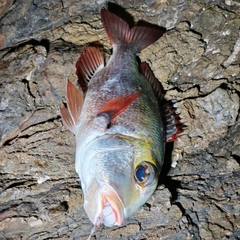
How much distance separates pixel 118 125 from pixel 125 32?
3.83ft

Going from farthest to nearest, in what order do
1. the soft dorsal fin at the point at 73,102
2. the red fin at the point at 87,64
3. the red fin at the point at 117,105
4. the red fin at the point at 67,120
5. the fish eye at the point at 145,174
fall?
the red fin at the point at 87,64, the red fin at the point at 67,120, the soft dorsal fin at the point at 73,102, the red fin at the point at 117,105, the fish eye at the point at 145,174

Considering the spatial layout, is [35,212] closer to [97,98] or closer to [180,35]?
[97,98]

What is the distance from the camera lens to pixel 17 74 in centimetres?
332

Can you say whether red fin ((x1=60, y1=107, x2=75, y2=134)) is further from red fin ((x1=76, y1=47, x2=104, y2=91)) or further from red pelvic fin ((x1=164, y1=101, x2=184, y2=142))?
red pelvic fin ((x1=164, y1=101, x2=184, y2=142))

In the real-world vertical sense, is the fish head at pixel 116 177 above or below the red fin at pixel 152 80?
below

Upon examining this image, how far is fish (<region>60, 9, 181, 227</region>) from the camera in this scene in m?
2.37

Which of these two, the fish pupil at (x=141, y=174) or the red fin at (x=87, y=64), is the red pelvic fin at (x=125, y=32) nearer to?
the red fin at (x=87, y=64)

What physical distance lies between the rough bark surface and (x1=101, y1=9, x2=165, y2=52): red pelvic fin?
0.77 ft

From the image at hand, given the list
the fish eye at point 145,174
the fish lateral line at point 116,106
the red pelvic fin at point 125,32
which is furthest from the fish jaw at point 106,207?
the red pelvic fin at point 125,32

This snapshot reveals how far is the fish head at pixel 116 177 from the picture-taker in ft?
7.54

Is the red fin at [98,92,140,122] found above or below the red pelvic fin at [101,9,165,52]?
below

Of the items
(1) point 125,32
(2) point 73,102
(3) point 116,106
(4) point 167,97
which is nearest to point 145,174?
(3) point 116,106

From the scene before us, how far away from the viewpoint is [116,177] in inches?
94.3

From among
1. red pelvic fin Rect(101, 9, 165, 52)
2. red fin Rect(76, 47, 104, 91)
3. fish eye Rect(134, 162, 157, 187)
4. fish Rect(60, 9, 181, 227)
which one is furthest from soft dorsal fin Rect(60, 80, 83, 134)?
fish eye Rect(134, 162, 157, 187)
